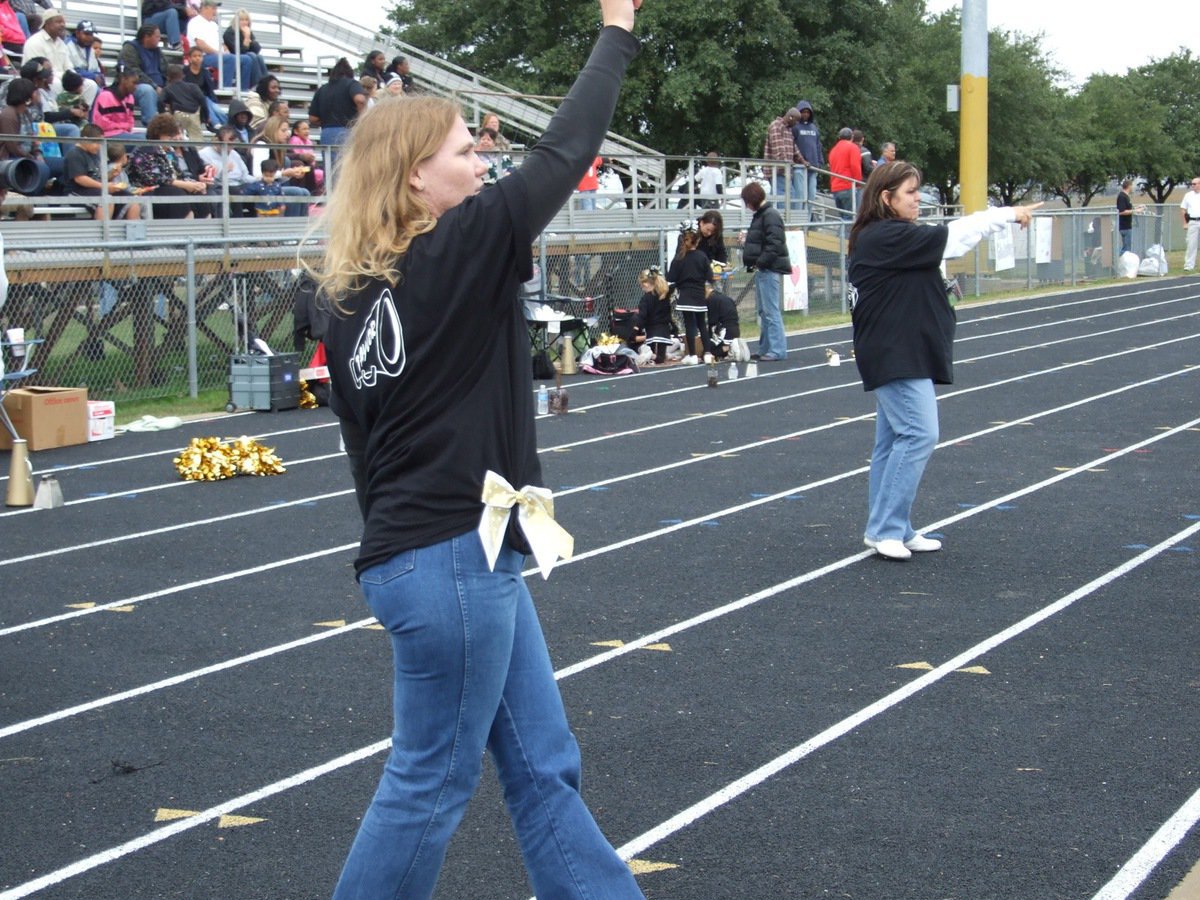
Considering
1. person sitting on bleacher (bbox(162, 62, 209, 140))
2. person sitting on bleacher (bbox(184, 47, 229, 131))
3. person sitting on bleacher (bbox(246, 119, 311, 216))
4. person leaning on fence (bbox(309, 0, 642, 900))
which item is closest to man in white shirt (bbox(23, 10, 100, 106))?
person sitting on bleacher (bbox(162, 62, 209, 140))

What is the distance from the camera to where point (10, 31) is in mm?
20375

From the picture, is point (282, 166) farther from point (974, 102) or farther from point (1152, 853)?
point (1152, 853)

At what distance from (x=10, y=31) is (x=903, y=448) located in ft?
53.2

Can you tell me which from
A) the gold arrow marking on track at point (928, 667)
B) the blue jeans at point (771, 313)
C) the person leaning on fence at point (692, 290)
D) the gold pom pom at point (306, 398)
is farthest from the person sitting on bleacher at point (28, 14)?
the gold arrow marking on track at point (928, 667)

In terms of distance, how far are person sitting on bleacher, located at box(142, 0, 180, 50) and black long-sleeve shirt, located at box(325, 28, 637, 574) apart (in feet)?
71.6

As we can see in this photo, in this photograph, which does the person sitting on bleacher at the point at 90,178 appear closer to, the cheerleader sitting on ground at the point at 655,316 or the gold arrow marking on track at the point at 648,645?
the cheerleader sitting on ground at the point at 655,316

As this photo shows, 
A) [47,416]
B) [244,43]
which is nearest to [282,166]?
[244,43]

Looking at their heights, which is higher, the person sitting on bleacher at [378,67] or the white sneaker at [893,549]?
the person sitting on bleacher at [378,67]

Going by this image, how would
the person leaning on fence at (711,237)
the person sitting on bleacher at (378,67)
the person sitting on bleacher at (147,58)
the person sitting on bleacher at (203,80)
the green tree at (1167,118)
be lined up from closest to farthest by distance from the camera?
the person leaning on fence at (711,237) < the person sitting on bleacher at (147,58) < the person sitting on bleacher at (203,80) < the person sitting on bleacher at (378,67) < the green tree at (1167,118)

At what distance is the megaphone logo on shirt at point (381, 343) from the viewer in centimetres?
297

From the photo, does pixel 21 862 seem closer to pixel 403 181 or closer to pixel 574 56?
pixel 403 181

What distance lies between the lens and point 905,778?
493 cm

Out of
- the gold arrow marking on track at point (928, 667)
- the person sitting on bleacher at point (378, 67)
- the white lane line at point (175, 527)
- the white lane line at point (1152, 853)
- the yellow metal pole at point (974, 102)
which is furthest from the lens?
the yellow metal pole at point (974, 102)

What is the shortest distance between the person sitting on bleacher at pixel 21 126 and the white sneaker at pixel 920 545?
10.2 m
